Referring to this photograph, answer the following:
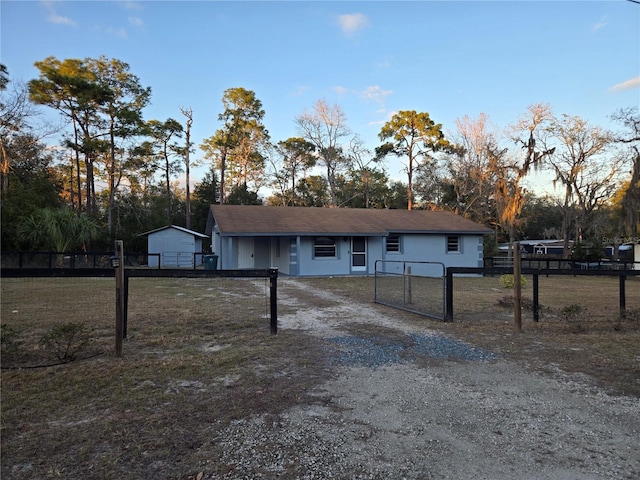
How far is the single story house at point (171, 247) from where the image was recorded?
79.0ft

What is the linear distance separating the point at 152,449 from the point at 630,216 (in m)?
24.7

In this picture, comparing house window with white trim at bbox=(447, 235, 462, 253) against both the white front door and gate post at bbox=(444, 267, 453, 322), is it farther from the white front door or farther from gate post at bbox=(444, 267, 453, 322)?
gate post at bbox=(444, 267, 453, 322)

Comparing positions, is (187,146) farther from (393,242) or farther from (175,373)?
(175,373)

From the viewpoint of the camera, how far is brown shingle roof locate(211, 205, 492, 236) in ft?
59.5

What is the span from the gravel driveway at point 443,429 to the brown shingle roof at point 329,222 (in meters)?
13.6

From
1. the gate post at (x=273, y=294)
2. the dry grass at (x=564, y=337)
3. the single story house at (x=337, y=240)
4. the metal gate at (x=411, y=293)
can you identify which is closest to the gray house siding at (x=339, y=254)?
the single story house at (x=337, y=240)

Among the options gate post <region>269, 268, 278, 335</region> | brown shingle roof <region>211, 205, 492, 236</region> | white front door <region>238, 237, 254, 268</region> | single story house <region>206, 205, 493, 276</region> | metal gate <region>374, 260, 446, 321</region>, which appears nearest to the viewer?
gate post <region>269, 268, 278, 335</region>

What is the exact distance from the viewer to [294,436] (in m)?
2.97

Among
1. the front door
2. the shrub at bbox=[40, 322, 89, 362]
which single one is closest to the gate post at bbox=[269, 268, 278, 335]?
the shrub at bbox=[40, 322, 89, 362]

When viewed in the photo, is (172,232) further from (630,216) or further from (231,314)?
(630,216)

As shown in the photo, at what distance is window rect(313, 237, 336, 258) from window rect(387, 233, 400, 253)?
10.2 ft

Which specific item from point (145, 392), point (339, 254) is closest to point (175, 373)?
point (145, 392)

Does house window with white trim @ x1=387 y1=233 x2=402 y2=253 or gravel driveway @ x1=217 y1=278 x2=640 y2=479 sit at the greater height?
house window with white trim @ x1=387 y1=233 x2=402 y2=253

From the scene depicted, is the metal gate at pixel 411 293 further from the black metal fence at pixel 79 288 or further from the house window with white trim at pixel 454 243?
the house window with white trim at pixel 454 243
